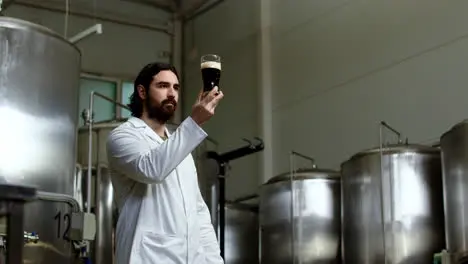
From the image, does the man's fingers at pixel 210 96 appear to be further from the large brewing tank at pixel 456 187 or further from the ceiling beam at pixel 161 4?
the ceiling beam at pixel 161 4

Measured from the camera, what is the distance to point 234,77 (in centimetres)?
781

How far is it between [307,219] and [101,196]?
1.55 metres

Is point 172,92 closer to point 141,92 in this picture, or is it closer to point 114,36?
point 141,92

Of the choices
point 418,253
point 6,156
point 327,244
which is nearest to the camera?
point 6,156

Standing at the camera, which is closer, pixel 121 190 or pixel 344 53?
pixel 121 190

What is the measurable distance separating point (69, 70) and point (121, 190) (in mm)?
2367

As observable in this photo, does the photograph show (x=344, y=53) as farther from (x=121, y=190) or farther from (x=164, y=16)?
(x=121, y=190)

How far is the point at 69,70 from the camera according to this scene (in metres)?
4.43

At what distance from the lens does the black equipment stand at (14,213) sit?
1.14m

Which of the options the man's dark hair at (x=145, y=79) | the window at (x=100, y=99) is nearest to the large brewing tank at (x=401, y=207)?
the man's dark hair at (x=145, y=79)

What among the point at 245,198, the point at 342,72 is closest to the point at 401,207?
the point at 342,72

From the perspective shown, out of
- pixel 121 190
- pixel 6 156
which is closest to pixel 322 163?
pixel 6 156

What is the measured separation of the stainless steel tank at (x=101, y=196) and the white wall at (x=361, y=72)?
5.67ft

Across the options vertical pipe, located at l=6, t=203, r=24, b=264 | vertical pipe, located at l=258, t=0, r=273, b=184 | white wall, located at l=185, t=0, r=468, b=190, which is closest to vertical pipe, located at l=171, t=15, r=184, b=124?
white wall, located at l=185, t=0, r=468, b=190
